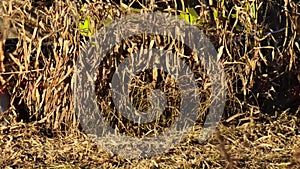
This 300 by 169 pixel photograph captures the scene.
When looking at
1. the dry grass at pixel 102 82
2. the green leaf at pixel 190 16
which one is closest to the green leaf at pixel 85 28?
the dry grass at pixel 102 82

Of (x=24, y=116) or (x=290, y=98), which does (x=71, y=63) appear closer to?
(x=24, y=116)

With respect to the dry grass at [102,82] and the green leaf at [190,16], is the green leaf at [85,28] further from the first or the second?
the green leaf at [190,16]

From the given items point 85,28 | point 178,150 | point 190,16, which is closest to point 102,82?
point 85,28

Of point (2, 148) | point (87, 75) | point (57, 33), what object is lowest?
point (2, 148)

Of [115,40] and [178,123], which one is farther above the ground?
[115,40]

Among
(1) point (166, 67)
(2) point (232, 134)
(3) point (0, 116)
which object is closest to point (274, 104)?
(2) point (232, 134)

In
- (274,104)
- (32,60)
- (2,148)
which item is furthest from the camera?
(274,104)

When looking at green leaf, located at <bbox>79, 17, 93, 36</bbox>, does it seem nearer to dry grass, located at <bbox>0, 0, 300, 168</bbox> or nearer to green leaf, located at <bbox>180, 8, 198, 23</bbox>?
dry grass, located at <bbox>0, 0, 300, 168</bbox>

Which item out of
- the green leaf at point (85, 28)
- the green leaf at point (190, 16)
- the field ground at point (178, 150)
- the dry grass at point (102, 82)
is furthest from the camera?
the green leaf at point (190, 16)
